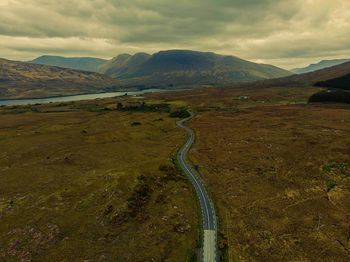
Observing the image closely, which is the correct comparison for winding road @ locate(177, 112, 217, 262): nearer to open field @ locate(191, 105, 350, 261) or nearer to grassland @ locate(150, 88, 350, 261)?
grassland @ locate(150, 88, 350, 261)

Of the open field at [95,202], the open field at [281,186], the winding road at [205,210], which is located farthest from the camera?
the open field at [281,186]

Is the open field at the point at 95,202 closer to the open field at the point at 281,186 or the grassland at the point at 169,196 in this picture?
the grassland at the point at 169,196

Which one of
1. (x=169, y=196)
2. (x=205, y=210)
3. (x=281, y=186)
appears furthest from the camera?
(x=281, y=186)

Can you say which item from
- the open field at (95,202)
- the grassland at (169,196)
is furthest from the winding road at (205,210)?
the open field at (95,202)

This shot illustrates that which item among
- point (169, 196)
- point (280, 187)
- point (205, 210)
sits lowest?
point (169, 196)

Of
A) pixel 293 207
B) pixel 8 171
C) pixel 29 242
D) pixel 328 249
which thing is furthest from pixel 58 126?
pixel 328 249

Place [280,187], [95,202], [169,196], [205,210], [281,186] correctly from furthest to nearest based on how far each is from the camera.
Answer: [281,186] → [280,187] → [169,196] → [95,202] → [205,210]

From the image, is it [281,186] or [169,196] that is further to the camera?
[281,186]

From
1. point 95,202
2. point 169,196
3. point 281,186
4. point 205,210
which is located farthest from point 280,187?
point 95,202

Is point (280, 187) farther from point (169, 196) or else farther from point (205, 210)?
point (169, 196)
